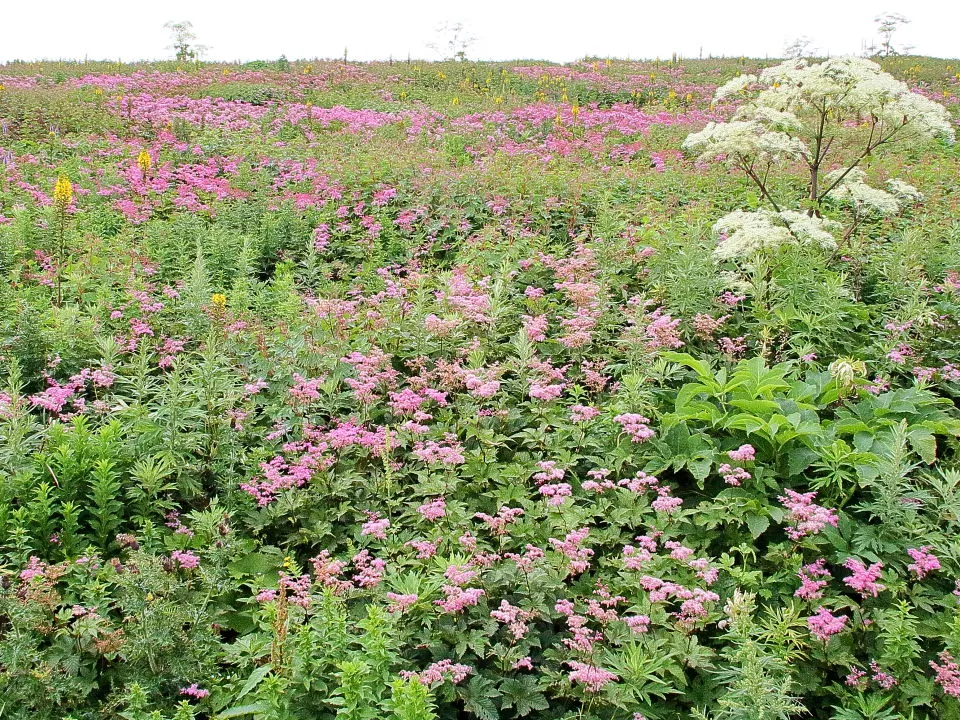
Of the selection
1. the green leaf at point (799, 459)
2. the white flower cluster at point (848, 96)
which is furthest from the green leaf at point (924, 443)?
the white flower cluster at point (848, 96)

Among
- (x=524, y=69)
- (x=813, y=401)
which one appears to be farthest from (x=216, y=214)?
(x=524, y=69)

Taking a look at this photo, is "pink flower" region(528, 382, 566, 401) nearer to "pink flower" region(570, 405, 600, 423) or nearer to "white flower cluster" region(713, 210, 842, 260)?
"pink flower" region(570, 405, 600, 423)

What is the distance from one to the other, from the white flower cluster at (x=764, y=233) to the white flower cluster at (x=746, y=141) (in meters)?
0.67

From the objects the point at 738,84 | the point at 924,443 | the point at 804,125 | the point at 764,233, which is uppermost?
the point at 738,84

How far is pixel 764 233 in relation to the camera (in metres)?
6.74

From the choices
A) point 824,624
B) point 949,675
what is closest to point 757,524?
point 824,624

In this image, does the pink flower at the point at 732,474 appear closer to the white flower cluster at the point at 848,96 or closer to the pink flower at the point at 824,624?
the pink flower at the point at 824,624

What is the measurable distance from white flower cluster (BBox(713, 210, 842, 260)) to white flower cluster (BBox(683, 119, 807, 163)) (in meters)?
0.67

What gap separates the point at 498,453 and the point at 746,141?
4.32 m

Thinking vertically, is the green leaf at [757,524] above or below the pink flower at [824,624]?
above

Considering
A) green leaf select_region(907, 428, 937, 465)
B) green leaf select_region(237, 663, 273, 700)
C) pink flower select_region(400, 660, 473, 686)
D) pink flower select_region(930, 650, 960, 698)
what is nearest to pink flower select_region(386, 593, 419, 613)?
pink flower select_region(400, 660, 473, 686)

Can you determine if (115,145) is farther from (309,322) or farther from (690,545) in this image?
(690,545)

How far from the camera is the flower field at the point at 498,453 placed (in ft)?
11.5

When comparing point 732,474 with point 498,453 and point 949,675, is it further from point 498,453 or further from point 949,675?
point 498,453
